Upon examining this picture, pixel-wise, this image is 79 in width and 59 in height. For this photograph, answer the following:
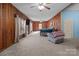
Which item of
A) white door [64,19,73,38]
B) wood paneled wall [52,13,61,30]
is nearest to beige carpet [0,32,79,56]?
white door [64,19,73,38]

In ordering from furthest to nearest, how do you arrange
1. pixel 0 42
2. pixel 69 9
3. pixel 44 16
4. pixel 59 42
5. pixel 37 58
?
pixel 44 16 < pixel 59 42 < pixel 69 9 < pixel 0 42 < pixel 37 58

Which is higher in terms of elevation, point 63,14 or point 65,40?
point 63,14

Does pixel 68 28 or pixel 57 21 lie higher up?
pixel 57 21

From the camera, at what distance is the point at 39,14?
5441mm

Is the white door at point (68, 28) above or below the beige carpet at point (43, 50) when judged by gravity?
above

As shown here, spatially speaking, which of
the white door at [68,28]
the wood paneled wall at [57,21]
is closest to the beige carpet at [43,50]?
the white door at [68,28]

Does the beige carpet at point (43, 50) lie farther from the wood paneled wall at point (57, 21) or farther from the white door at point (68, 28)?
the wood paneled wall at point (57, 21)

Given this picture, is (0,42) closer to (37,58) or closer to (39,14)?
(37,58)

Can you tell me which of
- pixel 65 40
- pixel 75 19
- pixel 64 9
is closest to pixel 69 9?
pixel 64 9

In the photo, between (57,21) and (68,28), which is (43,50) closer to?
(68,28)

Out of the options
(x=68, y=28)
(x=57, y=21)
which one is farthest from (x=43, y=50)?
(x=57, y=21)

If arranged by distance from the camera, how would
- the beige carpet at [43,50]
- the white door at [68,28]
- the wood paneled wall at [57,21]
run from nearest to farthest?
the beige carpet at [43,50] < the white door at [68,28] < the wood paneled wall at [57,21]

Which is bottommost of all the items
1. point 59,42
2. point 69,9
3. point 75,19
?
point 59,42

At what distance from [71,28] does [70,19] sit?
33cm
